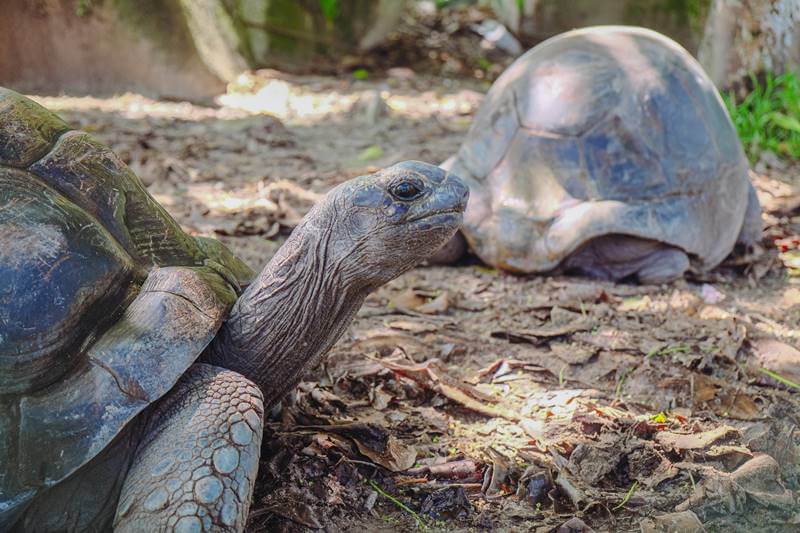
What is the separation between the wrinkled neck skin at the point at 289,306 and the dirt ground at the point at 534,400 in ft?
1.14

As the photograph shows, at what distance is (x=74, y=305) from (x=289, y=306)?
596 millimetres

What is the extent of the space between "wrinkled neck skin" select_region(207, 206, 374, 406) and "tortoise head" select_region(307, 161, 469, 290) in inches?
1.1

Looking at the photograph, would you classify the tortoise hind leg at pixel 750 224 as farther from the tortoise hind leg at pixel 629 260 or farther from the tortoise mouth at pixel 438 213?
the tortoise mouth at pixel 438 213

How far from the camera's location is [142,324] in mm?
2234

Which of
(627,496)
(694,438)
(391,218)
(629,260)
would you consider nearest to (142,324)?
(391,218)

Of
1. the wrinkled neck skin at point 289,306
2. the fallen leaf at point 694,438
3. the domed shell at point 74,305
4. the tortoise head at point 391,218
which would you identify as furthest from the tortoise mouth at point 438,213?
the fallen leaf at point 694,438

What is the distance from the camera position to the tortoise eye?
2475 millimetres

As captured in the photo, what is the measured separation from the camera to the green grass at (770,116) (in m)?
6.54

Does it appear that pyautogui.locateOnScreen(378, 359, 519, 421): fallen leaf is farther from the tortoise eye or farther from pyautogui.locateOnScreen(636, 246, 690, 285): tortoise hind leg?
pyautogui.locateOnScreen(636, 246, 690, 285): tortoise hind leg

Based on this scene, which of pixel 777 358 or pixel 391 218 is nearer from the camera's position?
pixel 391 218

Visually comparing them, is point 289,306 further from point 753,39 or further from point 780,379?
point 753,39

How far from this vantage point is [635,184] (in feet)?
14.2

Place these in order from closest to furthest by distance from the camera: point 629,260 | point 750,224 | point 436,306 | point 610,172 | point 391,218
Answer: point 391,218 → point 436,306 → point 610,172 → point 629,260 → point 750,224

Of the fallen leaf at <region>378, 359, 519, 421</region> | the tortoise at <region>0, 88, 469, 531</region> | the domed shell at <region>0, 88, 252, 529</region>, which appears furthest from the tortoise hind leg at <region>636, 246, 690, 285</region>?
the domed shell at <region>0, 88, 252, 529</region>
